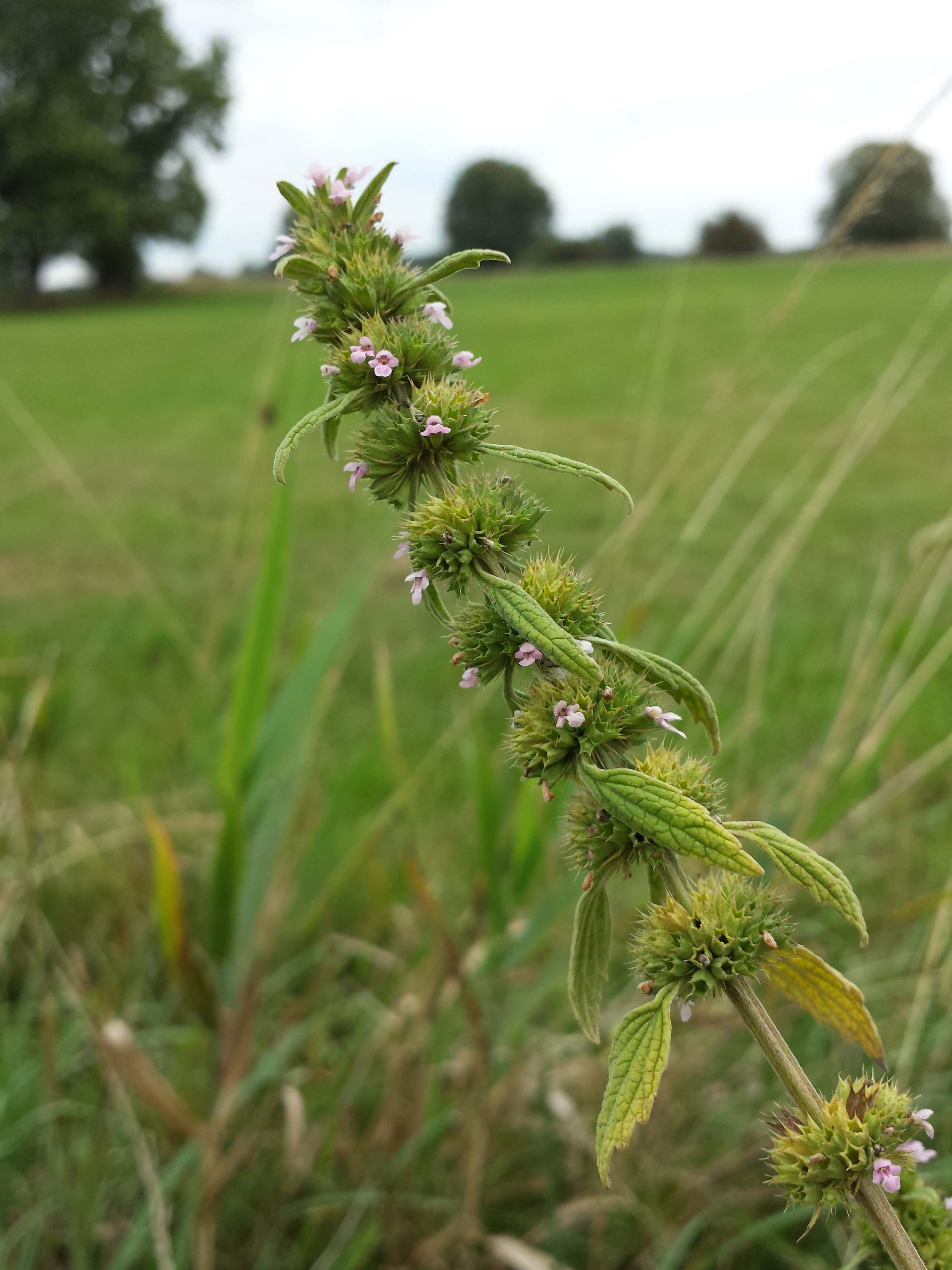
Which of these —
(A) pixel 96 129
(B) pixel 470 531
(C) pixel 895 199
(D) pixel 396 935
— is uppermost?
(A) pixel 96 129

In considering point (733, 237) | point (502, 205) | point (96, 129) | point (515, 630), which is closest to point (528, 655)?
point (515, 630)

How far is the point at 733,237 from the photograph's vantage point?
7.53m

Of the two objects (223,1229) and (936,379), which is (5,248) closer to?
(936,379)

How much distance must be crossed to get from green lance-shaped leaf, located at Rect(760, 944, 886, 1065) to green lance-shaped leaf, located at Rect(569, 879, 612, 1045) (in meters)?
0.09

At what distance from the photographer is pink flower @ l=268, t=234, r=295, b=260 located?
1.87ft

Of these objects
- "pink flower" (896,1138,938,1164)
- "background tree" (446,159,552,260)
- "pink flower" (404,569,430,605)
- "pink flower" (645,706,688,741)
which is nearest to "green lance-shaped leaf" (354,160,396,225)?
"pink flower" (404,569,430,605)

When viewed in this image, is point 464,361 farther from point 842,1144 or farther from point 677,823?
point 842,1144

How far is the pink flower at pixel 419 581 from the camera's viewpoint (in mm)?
509

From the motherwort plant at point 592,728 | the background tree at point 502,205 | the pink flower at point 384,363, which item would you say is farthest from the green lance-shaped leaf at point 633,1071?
the background tree at point 502,205

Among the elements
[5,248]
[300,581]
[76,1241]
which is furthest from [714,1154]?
[5,248]

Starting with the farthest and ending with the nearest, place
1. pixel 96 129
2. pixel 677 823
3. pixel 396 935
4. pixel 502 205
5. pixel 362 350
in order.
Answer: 1. pixel 502 205
2. pixel 96 129
3. pixel 396 935
4. pixel 362 350
5. pixel 677 823

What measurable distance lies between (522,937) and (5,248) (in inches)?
1115

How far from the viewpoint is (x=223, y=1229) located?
1303 millimetres

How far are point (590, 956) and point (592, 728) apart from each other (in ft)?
0.48
